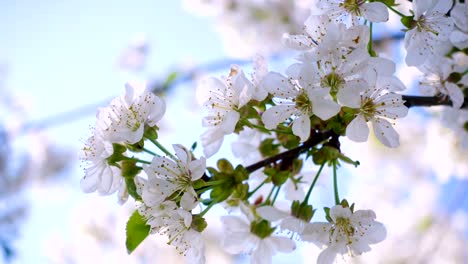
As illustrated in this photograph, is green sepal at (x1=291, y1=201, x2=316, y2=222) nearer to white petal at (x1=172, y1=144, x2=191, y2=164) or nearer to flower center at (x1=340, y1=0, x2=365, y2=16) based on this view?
white petal at (x1=172, y1=144, x2=191, y2=164)

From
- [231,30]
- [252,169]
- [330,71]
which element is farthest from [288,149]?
[231,30]

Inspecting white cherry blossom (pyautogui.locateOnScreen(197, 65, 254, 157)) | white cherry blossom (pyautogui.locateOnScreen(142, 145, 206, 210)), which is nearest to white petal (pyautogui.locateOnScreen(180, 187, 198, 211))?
white cherry blossom (pyautogui.locateOnScreen(142, 145, 206, 210))

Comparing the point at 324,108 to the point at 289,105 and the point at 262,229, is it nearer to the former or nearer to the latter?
the point at 289,105

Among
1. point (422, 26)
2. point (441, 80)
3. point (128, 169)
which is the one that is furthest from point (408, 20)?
point (128, 169)

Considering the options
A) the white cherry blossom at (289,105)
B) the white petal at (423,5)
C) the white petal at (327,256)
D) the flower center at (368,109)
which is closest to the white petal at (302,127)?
the white cherry blossom at (289,105)

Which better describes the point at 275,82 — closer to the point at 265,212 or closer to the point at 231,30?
the point at 265,212

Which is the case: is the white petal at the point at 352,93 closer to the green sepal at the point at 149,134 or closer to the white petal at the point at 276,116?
the white petal at the point at 276,116

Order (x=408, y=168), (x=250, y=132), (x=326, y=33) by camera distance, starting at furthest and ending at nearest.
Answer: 1. (x=408, y=168)
2. (x=250, y=132)
3. (x=326, y=33)
